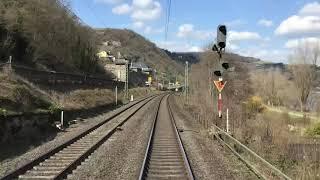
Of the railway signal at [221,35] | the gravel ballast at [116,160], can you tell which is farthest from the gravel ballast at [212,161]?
the railway signal at [221,35]

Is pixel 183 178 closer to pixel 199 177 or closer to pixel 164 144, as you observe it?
pixel 199 177

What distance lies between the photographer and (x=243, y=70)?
273 feet

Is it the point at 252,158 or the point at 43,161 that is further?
the point at 252,158

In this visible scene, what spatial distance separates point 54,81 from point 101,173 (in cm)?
4091

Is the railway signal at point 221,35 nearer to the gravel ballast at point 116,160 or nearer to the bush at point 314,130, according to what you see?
the gravel ballast at point 116,160

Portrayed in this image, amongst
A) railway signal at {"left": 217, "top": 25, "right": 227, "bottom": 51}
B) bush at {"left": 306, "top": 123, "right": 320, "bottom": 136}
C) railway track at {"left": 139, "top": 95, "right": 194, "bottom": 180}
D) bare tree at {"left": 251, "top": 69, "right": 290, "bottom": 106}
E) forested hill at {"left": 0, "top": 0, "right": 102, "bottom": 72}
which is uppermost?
forested hill at {"left": 0, "top": 0, "right": 102, "bottom": 72}

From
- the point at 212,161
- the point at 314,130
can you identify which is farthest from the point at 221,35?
the point at 314,130

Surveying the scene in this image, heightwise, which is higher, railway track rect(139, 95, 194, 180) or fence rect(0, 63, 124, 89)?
fence rect(0, 63, 124, 89)

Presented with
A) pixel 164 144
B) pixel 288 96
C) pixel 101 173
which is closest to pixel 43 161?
pixel 101 173

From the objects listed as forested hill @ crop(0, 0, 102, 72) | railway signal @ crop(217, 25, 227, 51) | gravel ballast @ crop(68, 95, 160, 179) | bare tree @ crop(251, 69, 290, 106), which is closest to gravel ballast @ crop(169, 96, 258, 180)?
gravel ballast @ crop(68, 95, 160, 179)

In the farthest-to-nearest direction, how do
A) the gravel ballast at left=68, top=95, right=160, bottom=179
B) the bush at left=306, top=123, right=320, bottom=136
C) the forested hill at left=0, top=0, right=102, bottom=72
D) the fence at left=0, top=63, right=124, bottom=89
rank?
the forested hill at left=0, top=0, right=102, bottom=72 < the bush at left=306, top=123, right=320, bottom=136 < the fence at left=0, top=63, right=124, bottom=89 < the gravel ballast at left=68, top=95, right=160, bottom=179

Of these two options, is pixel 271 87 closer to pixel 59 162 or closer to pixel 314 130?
pixel 314 130

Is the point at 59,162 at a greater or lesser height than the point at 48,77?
lesser

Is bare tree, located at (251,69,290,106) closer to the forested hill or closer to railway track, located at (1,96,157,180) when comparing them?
the forested hill
